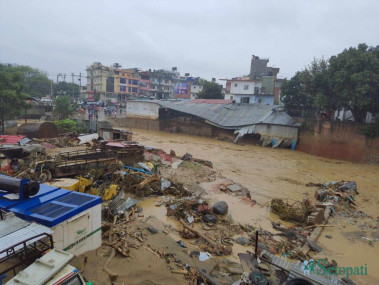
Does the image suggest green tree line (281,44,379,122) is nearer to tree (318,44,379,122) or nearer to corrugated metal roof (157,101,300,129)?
tree (318,44,379,122)

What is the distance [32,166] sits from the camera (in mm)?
10320

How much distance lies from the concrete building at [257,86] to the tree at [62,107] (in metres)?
27.1

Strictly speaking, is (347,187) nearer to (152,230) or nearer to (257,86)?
(152,230)

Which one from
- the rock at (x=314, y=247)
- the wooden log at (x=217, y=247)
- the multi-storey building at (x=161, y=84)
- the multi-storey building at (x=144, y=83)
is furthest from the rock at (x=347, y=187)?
the multi-storey building at (x=161, y=84)

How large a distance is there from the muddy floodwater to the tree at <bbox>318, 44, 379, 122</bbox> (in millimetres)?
4932

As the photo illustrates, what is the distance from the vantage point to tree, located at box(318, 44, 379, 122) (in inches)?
725

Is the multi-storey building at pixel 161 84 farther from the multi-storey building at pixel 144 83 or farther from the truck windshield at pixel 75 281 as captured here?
the truck windshield at pixel 75 281

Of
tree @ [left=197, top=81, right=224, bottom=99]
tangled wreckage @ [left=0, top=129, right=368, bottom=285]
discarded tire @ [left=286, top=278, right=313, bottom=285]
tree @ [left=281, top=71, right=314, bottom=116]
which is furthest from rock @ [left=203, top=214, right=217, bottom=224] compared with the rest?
tree @ [left=197, top=81, right=224, bottom=99]

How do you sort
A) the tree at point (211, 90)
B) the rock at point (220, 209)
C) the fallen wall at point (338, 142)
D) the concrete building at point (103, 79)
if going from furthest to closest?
the concrete building at point (103, 79) → the tree at point (211, 90) → the fallen wall at point (338, 142) → the rock at point (220, 209)

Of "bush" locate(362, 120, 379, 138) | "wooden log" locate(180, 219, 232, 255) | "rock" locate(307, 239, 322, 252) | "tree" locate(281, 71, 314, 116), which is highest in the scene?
"tree" locate(281, 71, 314, 116)

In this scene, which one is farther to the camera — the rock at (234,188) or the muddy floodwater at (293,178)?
the rock at (234,188)

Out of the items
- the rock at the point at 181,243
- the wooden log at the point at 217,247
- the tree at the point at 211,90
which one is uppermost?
the tree at the point at 211,90

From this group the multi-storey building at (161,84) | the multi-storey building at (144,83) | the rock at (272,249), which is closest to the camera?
the rock at (272,249)

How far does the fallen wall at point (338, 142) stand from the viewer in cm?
2052
